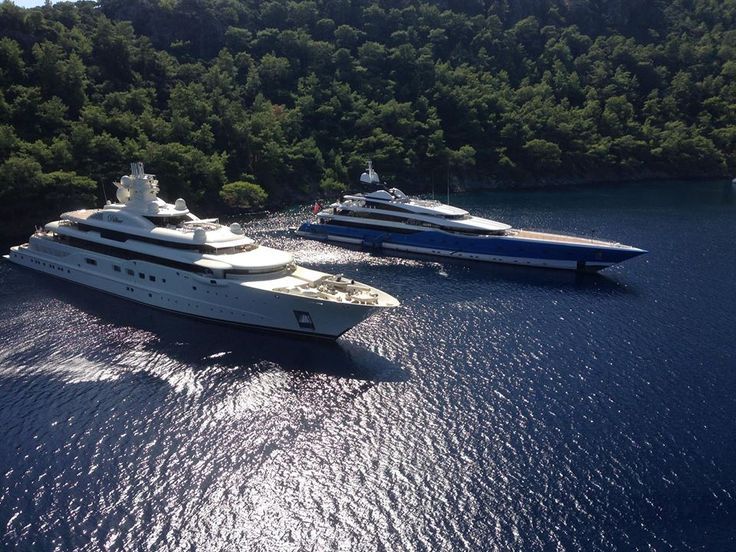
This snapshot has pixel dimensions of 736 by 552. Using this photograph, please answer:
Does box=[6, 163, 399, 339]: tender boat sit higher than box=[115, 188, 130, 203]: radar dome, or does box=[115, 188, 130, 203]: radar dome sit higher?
box=[115, 188, 130, 203]: radar dome

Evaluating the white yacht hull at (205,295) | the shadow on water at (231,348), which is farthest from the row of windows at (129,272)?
the shadow on water at (231,348)

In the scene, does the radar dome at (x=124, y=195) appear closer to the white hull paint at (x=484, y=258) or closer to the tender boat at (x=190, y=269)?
the tender boat at (x=190, y=269)

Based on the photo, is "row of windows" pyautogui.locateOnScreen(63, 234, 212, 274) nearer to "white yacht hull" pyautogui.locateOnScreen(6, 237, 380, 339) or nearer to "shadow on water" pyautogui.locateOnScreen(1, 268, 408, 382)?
"white yacht hull" pyautogui.locateOnScreen(6, 237, 380, 339)

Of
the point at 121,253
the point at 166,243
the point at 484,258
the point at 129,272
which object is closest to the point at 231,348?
the point at 166,243

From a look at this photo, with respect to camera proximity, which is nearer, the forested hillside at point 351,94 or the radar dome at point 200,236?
the radar dome at point 200,236

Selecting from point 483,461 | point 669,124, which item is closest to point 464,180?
point 669,124

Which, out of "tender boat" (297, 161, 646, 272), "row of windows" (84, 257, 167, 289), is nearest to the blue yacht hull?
"tender boat" (297, 161, 646, 272)

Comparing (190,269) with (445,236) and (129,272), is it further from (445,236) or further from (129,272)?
(445,236)
